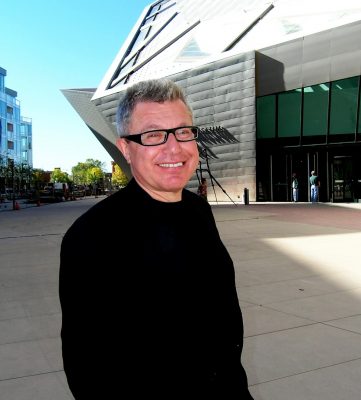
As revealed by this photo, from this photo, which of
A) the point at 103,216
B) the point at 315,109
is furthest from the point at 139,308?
the point at 315,109

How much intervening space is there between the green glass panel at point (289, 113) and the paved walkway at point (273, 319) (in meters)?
18.1

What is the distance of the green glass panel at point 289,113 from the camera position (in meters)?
28.7

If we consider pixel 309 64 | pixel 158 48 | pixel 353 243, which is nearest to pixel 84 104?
pixel 158 48

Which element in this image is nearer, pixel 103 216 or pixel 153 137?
pixel 103 216

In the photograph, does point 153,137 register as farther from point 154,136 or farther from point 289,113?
point 289,113

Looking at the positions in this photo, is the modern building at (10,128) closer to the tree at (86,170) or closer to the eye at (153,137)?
the tree at (86,170)

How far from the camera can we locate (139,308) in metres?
1.70

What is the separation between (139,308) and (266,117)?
2927 centimetres

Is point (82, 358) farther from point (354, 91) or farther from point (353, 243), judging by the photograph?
point (354, 91)

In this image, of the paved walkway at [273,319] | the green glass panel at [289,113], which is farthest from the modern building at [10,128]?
the paved walkway at [273,319]

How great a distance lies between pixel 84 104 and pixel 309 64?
71.5 ft

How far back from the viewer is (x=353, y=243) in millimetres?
11281

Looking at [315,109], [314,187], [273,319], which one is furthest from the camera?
[315,109]

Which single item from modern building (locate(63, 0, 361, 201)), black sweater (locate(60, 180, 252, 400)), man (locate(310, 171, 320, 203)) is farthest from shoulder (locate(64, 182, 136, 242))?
man (locate(310, 171, 320, 203))
